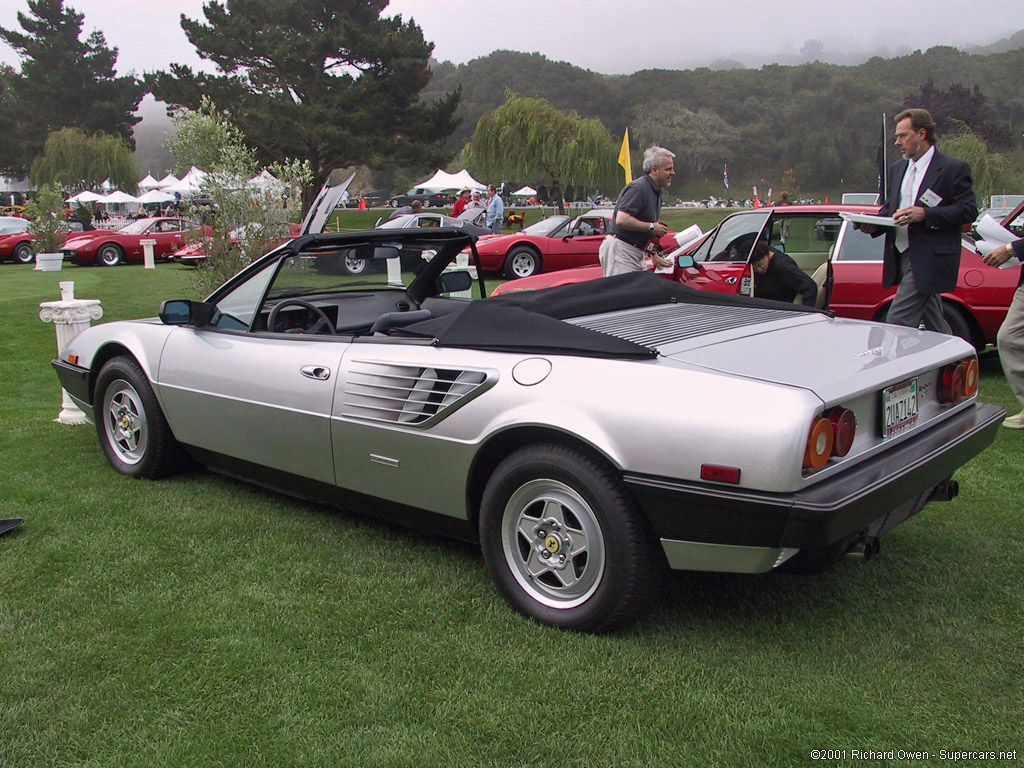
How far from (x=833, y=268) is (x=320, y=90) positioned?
136 ft

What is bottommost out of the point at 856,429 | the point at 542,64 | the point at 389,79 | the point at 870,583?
the point at 870,583

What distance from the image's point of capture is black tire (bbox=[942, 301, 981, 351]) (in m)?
6.46

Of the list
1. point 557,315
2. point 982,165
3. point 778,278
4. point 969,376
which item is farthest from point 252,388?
point 982,165

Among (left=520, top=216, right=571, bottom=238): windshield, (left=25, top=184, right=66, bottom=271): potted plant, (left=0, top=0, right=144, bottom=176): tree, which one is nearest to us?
(left=520, top=216, right=571, bottom=238): windshield

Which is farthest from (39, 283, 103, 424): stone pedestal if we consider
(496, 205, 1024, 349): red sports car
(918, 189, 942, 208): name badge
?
(918, 189, 942, 208): name badge

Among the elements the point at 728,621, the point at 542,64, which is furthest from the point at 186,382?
the point at 542,64

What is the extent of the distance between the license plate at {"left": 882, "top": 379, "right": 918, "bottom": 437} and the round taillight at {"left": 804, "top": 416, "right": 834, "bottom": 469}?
390 millimetres

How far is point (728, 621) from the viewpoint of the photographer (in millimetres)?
2895

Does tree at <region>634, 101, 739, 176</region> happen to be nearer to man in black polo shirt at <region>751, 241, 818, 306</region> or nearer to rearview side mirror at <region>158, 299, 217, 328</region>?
man in black polo shirt at <region>751, 241, 818, 306</region>

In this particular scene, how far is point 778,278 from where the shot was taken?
6.66 metres

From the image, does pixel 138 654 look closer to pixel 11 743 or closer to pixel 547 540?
pixel 11 743

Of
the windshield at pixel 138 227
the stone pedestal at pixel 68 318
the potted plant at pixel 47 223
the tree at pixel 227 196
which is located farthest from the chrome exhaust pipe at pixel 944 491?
the windshield at pixel 138 227

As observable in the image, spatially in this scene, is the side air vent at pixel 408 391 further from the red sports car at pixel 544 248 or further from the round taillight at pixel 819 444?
the red sports car at pixel 544 248

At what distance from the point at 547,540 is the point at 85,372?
10.4 feet
